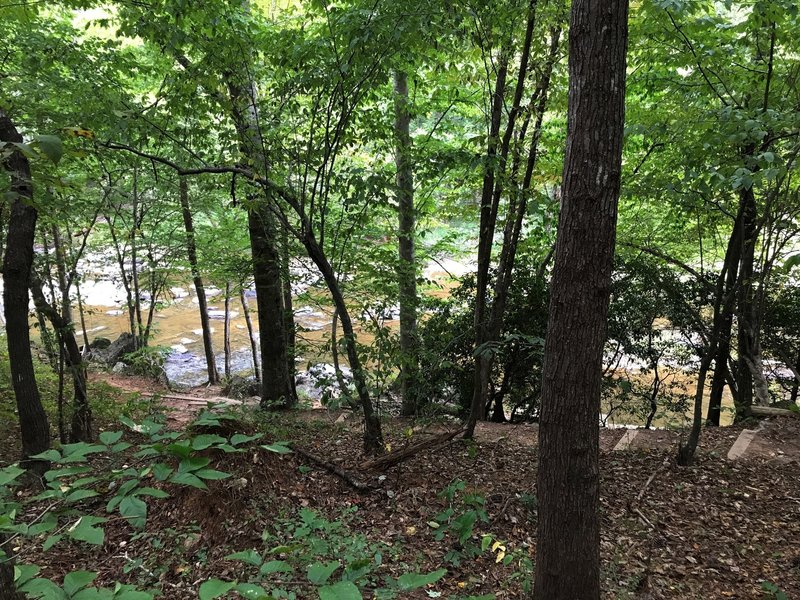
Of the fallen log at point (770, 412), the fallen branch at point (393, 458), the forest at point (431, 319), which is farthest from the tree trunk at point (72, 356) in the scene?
the fallen log at point (770, 412)

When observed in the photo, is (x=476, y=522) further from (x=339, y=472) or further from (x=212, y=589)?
(x=212, y=589)

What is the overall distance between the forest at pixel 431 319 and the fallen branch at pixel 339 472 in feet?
0.13

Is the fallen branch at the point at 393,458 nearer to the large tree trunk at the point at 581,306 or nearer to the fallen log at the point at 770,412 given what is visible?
the large tree trunk at the point at 581,306

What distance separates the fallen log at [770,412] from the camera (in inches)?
229

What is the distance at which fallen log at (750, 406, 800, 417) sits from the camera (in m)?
5.81

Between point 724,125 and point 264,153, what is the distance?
138 inches

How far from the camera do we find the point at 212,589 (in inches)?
46.4

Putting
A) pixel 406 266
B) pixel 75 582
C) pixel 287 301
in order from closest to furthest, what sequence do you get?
1. pixel 75 582
2. pixel 406 266
3. pixel 287 301

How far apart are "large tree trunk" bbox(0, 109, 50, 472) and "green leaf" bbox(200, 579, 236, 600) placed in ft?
10.4

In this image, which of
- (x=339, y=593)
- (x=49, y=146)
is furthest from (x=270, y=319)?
(x=339, y=593)

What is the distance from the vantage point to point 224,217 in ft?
30.6

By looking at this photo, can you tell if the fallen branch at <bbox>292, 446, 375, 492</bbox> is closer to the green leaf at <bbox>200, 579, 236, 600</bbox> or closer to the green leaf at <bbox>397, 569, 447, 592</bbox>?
the green leaf at <bbox>397, 569, 447, 592</bbox>

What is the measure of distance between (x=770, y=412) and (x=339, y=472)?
557cm

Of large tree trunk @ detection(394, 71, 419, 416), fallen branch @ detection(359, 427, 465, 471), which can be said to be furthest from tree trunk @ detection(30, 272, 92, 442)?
large tree trunk @ detection(394, 71, 419, 416)
